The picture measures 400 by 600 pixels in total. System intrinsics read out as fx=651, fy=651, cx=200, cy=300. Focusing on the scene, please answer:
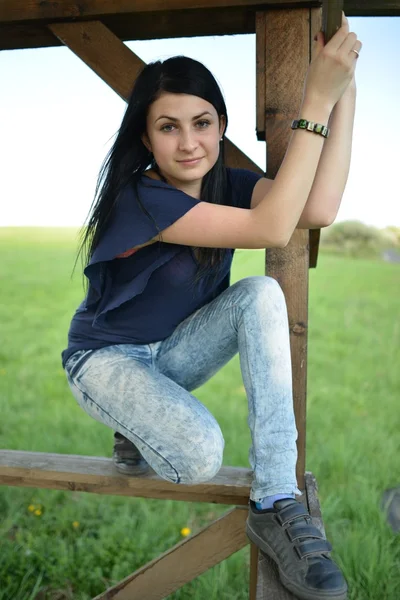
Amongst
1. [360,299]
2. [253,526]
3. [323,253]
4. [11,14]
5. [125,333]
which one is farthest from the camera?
[323,253]

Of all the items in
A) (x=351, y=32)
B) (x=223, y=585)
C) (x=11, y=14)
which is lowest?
(x=223, y=585)

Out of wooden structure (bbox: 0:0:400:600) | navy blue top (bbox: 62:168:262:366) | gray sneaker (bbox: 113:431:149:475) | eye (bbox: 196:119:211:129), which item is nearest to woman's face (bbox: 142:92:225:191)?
eye (bbox: 196:119:211:129)

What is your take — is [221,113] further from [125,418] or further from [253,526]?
[253,526]

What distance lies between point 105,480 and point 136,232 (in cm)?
93

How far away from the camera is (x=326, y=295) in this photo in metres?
9.49

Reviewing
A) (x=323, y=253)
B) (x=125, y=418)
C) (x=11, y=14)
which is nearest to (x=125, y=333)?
(x=125, y=418)

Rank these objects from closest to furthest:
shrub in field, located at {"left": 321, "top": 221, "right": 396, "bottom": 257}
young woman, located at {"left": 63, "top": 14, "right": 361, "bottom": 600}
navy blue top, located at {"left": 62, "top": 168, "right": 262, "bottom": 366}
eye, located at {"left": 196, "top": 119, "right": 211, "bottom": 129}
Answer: young woman, located at {"left": 63, "top": 14, "right": 361, "bottom": 600}, navy blue top, located at {"left": 62, "top": 168, "right": 262, "bottom": 366}, eye, located at {"left": 196, "top": 119, "right": 211, "bottom": 129}, shrub in field, located at {"left": 321, "top": 221, "right": 396, "bottom": 257}

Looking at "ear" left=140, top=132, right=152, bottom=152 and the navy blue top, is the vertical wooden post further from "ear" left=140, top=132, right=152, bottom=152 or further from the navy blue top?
"ear" left=140, top=132, right=152, bottom=152

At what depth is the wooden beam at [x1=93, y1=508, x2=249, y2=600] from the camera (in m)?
2.29

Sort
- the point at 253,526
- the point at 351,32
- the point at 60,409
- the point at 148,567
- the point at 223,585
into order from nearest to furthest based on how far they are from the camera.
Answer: the point at 351,32, the point at 253,526, the point at 148,567, the point at 223,585, the point at 60,409

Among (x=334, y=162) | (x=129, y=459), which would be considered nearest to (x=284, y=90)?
(x=334, y=162)

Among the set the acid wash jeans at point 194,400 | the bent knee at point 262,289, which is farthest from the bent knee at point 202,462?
the bent knee at point 262,289

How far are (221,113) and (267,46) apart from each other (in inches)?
9.9

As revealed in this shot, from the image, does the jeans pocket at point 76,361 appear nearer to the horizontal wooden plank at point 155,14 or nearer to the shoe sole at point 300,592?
the shoe sole at point 300,592
